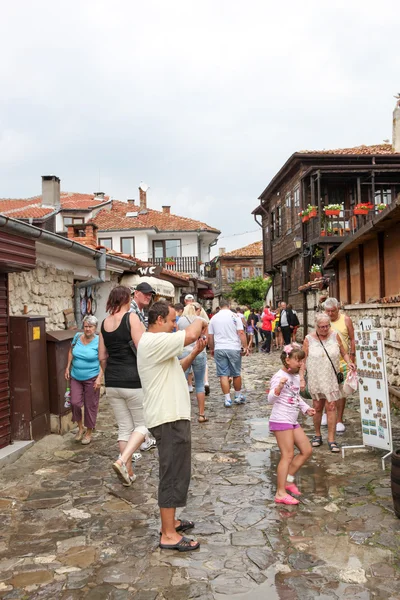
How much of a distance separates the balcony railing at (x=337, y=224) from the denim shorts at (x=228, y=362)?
542 inches

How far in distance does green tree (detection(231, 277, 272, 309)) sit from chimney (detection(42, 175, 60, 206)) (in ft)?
83.4

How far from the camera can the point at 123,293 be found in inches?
221

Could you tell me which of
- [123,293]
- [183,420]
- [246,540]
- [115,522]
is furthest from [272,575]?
[123,293]

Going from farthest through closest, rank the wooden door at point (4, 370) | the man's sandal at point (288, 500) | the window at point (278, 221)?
the window at point (278, 221)
the wooden door at point (4, 370)
the man's sandal at point (288, 500)

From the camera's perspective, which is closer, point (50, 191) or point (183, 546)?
point (183, 546)

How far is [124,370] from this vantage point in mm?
5484

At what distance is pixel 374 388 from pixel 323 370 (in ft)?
2.13

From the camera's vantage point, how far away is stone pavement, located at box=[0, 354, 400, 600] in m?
3.49

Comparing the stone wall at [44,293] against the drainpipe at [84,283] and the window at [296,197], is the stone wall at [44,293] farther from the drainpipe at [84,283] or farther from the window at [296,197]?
the window at [296,197]

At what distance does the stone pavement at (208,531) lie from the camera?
3.49 m

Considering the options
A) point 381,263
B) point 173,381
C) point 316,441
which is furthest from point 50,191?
point 173,381

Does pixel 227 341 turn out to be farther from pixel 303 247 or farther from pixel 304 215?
pixel 303 247

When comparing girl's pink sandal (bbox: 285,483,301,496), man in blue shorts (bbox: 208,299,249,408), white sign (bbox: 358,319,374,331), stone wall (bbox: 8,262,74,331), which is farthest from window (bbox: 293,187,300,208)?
girl's pink sandal (bbox: 285,483,301,496)

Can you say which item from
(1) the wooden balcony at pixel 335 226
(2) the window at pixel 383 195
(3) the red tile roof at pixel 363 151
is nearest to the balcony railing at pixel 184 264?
(3) the red tile roof at pixel 363 151
